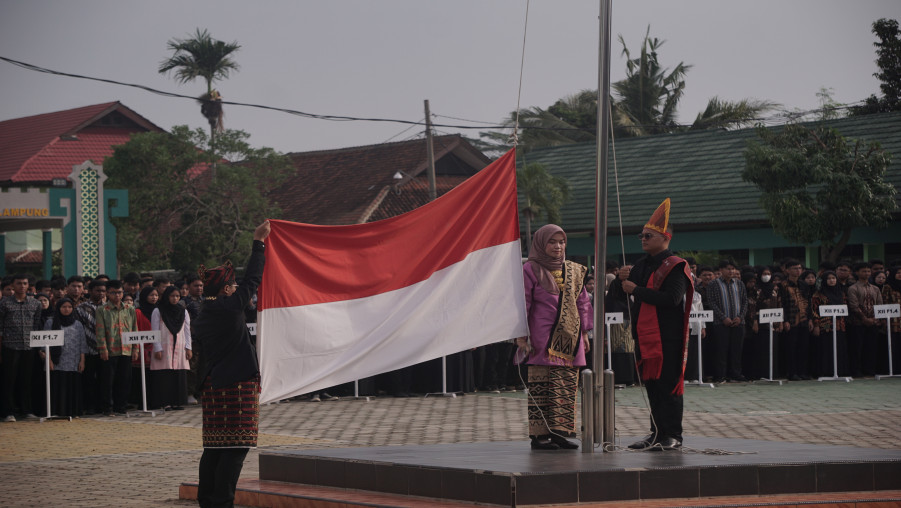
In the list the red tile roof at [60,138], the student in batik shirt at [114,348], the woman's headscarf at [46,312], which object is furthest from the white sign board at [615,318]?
the red tile roof at [60,138]

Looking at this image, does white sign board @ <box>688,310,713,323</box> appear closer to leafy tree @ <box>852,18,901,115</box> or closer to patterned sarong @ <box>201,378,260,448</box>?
patterned sarong @ <box>201,378,260,448</box>

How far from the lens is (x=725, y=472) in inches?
311

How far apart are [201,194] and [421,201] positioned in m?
9.34

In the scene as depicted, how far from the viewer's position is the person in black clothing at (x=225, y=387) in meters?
7.85

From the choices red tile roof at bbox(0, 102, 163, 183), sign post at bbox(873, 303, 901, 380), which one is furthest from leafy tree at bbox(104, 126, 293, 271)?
sign post at bbox(873, 303, 901, 380)

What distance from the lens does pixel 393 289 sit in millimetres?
8984

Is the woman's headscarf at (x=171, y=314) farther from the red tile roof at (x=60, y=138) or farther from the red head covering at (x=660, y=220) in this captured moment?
the red tile roof at (x=60, y=138)

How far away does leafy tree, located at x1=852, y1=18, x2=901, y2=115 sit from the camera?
33.9 meters

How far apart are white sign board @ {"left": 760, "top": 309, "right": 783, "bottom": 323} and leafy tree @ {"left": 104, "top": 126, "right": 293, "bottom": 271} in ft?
64.4

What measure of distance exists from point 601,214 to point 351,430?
602cm

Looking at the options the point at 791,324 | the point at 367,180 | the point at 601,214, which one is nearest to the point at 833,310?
the point at 791,324

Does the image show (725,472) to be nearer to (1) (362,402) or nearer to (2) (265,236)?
(2) (265,236)

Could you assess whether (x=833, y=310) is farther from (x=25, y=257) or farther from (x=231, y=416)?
(x=25, y=257)

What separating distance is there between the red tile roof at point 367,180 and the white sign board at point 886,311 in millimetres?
23503
